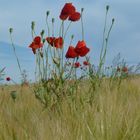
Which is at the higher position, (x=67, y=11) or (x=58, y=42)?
(x=67, y=11)

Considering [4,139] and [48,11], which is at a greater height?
[48,11]

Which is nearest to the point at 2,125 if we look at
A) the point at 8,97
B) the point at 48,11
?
the point at 48,11

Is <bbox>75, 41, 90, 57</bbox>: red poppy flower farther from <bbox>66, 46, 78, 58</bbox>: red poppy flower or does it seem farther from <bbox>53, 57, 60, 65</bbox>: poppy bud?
<bbox>53, 57, 60, 65</bbox>: poppy bud

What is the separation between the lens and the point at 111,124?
2.04 m

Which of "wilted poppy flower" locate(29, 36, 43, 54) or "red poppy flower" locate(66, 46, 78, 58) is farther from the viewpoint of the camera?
"wilted poppy flower" locate(29, 36, 43, 54)

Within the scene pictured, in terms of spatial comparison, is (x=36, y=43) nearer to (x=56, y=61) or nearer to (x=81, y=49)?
(x=56, y=61)

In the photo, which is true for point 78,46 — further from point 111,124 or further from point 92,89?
point 111,124

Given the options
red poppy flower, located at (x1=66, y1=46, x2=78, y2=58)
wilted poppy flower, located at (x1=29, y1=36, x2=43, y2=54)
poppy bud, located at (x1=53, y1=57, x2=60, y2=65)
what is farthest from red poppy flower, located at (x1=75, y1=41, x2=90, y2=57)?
wilted poppy flower, located at (x1=29, y1=36, x2=43, y2=54)

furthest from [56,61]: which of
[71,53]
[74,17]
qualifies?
[74,17]

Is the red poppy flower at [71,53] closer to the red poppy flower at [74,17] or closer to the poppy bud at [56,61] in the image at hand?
the poppy bud at [56,61]

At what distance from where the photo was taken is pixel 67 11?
3.13 m

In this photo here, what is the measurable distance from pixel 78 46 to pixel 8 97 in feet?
4.97

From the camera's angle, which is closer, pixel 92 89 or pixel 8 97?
pixel 92 89

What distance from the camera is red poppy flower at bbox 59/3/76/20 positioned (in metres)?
3.13
